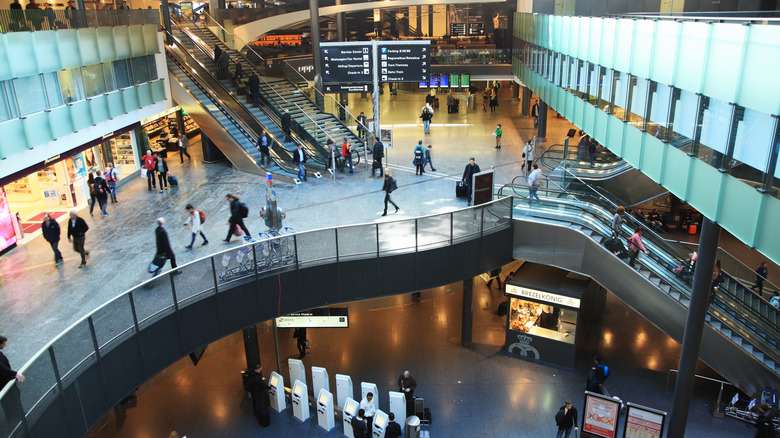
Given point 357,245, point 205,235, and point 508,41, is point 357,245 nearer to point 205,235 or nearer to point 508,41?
point 205,235

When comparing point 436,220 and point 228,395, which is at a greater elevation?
point 436,220

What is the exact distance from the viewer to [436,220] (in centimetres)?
1537

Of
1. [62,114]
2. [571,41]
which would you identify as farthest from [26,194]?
[571,41]

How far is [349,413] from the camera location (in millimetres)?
14188

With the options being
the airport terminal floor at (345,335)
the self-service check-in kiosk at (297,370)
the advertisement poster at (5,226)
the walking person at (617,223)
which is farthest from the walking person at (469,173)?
the advertisement poster at (5,226)

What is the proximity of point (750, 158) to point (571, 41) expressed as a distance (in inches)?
454

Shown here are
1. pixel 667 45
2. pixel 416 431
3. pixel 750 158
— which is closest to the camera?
pixel 750 158

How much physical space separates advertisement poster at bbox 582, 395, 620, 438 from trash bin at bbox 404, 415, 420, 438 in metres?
3.99

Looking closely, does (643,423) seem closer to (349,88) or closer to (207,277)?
(207,277)

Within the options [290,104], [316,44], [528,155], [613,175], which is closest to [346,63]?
[290,104]

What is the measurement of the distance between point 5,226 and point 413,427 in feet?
39.4

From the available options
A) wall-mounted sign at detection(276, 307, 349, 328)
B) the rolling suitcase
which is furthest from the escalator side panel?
wall-mounted sign at detection(276, 307, 349, 328)

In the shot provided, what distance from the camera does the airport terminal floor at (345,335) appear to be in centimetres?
1361

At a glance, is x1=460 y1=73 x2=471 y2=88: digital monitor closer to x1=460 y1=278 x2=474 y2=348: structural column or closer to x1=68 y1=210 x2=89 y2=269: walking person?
x1=460 y1=278 x2=474 y2=348: structural column
